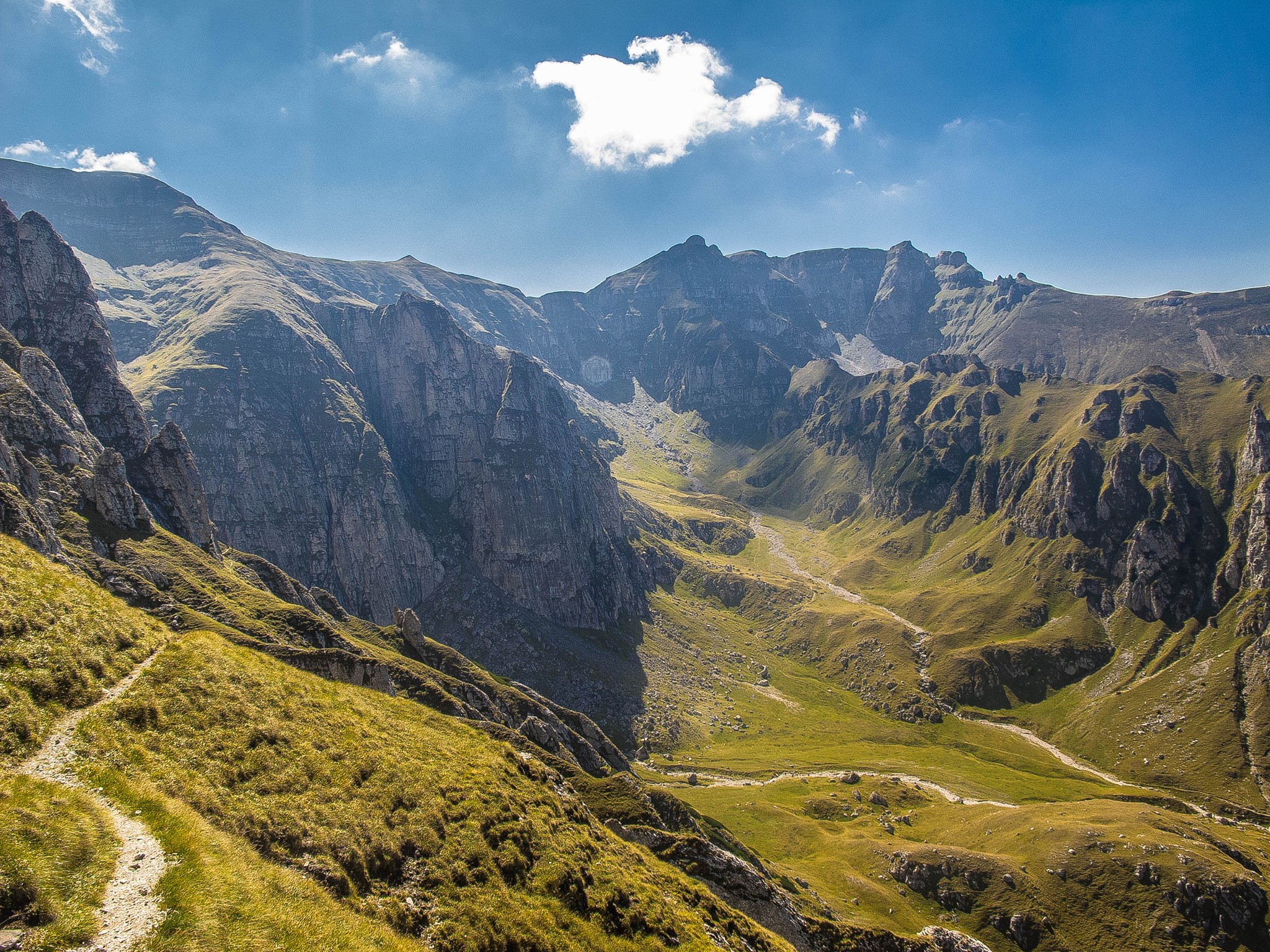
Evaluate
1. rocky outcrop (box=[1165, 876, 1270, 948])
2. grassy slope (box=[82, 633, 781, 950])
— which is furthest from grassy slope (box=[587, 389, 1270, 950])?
grassy slope (box=[82, 633, 781, 950])

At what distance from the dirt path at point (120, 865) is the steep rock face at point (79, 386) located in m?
85.1

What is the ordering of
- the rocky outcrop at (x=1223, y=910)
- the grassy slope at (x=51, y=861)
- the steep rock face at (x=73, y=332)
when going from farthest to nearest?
1. the steep rock face at (x=73, y=332)
2. the rocky outcrop at (x=1223, y=910)
3. the grassy slope at (x=51, y=861)

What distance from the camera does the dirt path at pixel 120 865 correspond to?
15945 mm

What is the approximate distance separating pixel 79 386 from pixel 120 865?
5786 inches

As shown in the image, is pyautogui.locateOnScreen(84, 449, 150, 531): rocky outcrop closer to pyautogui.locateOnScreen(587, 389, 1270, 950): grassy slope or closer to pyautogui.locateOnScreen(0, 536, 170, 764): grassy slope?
pyautogui.locateOnScreen(0, 536, 170, 764): grassy slope

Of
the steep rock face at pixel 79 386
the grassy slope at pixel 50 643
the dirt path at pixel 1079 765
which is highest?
the steep rock face at pixel 79 386

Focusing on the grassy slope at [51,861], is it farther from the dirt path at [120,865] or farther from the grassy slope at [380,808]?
the grassy slope at [380,808]

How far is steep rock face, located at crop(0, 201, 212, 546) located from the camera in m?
89.2

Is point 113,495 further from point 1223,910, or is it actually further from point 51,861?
point 1223,910

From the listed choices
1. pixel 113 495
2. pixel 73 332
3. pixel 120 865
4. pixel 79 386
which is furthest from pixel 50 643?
pixel 73 332

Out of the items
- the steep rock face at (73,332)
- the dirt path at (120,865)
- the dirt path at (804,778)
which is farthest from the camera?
the dirt path at (804,778)

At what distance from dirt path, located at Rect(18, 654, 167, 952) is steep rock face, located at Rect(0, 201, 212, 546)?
279ft

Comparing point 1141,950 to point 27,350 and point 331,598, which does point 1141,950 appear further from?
point 27,350

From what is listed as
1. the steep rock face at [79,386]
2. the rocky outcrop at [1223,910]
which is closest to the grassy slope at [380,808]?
the steep rock face at [79,386]
